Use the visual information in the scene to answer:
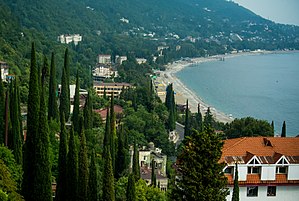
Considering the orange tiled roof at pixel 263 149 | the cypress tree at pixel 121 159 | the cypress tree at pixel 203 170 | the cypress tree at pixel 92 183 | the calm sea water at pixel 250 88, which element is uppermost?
the cypress tree at pixel 203 170

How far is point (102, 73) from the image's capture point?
91.9 meters

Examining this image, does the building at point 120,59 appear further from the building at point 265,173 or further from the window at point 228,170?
the window at point 228,170

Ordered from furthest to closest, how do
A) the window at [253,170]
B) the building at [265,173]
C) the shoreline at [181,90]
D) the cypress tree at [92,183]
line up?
the shoreline at [181,90], the window at [253,170], the building at [265,173], the cypress tree at [92,183]

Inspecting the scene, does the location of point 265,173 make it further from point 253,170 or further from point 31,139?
point 31,139

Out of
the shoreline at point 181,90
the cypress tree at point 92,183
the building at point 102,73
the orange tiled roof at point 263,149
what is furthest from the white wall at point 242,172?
the building at point 102,73

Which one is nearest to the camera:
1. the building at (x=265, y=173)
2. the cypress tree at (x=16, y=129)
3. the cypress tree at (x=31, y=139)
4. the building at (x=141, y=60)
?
the cypress tree at (x=31, y=139)

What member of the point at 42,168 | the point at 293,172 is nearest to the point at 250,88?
the point at 293,172

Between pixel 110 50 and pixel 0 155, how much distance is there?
106 m

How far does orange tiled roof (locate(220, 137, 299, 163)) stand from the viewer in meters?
20.4

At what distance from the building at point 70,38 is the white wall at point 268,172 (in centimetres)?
8904

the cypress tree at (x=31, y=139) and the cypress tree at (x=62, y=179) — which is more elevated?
the cypress tree at (x=31, y=139)

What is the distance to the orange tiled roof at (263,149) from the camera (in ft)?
66.9

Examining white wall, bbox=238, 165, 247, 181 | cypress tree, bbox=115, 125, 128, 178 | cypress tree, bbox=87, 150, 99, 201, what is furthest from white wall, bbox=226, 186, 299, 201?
cypress tree, bbox=115, 125, 128, 178

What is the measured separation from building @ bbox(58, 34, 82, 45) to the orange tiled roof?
87485 millimetres
